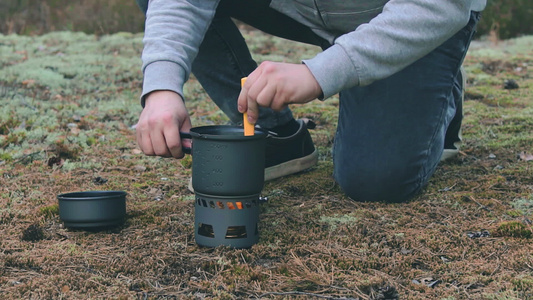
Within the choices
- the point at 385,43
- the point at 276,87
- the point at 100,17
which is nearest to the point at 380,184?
the point at 385,43

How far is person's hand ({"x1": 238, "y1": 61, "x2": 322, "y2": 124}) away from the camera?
175 centimetres

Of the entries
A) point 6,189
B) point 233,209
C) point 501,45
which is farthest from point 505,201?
point 501,45

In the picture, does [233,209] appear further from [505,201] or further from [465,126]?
[465,126]

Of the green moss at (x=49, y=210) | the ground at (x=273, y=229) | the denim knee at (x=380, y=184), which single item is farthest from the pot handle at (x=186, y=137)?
the denim knee at (x=380, y=184)

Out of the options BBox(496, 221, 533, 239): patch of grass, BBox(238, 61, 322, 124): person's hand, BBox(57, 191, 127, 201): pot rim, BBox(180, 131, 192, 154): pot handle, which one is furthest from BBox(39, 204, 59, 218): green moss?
BBox(496, 221, 533, 239): patch of grass

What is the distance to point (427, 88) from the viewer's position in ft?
7.90

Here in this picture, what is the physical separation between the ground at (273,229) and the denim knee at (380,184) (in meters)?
0.05

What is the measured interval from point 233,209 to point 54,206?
2.82 feet

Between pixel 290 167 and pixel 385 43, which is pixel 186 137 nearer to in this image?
pixel 385 43

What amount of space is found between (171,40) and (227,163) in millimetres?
592

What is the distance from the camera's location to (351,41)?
1821 mm

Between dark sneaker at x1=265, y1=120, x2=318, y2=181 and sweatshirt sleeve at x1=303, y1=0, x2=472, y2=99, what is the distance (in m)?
0.98

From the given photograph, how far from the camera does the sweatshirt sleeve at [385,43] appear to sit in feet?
5.94

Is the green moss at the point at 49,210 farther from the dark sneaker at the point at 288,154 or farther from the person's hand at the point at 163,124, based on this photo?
the dark sneaker at the point at 288,154
